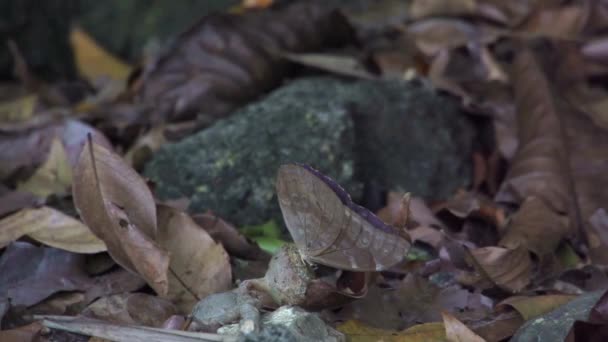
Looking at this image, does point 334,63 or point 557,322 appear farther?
point 334,63

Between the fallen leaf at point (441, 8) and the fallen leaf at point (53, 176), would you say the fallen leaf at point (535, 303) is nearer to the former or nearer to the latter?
the fallen leaf at point (53, 176)

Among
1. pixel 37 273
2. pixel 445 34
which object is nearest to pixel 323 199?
pixel 37 273

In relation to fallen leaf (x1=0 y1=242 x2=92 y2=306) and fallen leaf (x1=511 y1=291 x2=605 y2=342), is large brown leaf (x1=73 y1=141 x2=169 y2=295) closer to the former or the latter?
fallen leaf (x1=0 y1=242 x2=92 y2=306)

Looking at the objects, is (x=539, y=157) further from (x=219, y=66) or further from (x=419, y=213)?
(x=219, y=66)

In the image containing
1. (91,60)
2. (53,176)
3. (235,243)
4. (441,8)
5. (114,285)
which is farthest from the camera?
(91,60)

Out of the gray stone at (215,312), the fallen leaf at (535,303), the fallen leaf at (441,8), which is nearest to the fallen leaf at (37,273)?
the gray stone at (215,312)

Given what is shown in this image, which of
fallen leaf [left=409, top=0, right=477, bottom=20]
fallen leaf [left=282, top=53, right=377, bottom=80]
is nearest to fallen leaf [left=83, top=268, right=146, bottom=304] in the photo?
fallen leaf [left=282, top=53, right=377, bottom=80]

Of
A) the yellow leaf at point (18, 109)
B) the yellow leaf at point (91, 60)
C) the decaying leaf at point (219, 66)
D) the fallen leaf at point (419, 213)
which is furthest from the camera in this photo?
the yellow leaf at point (91, 60)

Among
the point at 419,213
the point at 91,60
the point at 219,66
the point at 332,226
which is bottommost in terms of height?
the point at 91,60
